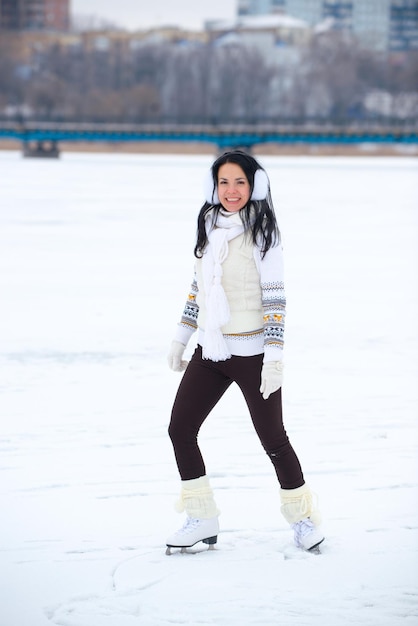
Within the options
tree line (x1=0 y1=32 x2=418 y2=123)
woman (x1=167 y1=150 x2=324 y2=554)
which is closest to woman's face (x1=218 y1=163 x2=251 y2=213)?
woman (x1=167 y1=150 x2=324 y2=554)

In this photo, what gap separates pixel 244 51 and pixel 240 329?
103m

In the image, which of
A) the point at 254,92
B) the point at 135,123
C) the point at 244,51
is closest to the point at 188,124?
the point at 135,123

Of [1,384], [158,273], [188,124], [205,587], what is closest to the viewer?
[205,587]

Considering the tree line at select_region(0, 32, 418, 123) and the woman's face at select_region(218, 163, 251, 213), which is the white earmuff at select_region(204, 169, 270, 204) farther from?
the tree line at select_region(0, 32, 418, 123)

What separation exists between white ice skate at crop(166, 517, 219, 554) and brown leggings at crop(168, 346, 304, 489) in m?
0.16

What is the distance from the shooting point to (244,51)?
104 metres

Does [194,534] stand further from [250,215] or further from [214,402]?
[250,215]

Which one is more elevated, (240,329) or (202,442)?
(240,329)

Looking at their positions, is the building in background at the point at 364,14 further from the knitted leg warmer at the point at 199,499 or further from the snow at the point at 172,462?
the knitted leg warmer at the point at 199,499

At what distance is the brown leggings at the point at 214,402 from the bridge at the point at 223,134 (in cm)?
5447

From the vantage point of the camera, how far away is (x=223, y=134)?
5947cm

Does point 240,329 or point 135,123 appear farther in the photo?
point 135,123

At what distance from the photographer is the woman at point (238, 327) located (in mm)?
3561

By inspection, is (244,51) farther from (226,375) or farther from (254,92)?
(226,375)
